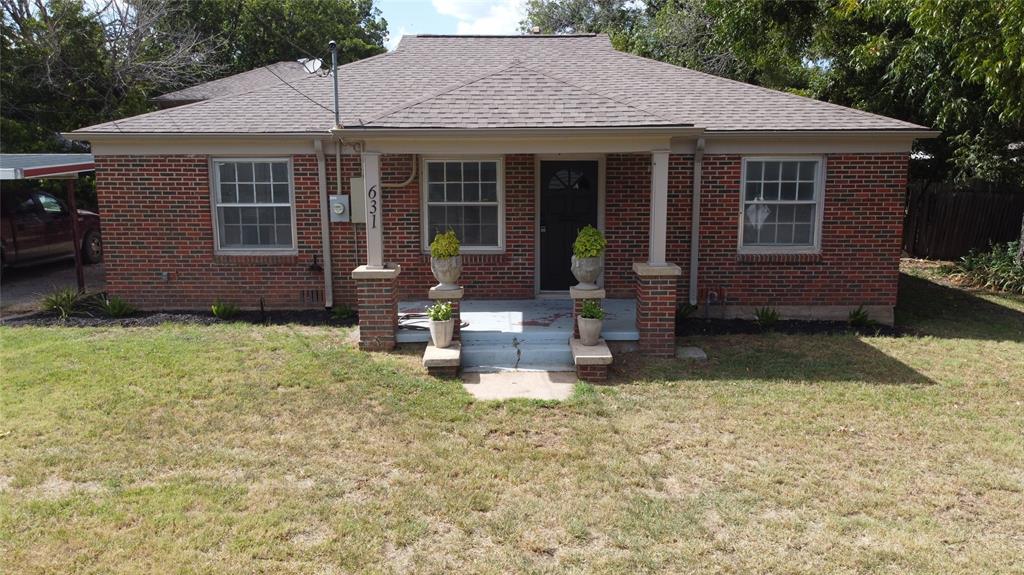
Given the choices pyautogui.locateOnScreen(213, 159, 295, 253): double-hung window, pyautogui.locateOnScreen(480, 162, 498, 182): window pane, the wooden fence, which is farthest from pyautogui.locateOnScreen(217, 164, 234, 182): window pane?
the wooden fence

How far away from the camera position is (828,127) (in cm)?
928

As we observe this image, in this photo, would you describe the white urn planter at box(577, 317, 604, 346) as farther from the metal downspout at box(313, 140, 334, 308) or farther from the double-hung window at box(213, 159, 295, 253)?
the double-hung window at box(213, 159, 295, 253)

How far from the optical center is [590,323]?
7.56 meters

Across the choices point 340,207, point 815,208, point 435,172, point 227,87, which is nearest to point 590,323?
point 435,172

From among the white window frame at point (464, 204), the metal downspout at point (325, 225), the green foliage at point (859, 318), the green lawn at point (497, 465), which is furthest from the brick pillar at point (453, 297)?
the green foliage at point (859, 318)

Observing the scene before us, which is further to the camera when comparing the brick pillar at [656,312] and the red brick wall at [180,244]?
the red brick wall at [180,244]

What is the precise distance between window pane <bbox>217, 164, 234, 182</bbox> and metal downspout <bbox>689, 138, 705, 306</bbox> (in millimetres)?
6306

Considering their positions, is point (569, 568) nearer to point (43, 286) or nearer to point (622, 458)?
point (622, 458)

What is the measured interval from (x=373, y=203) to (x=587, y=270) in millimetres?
2481

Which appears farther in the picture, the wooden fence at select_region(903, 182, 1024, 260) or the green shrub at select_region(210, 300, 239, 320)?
the wooden fence at select_region(903, 182, 1024, 260)

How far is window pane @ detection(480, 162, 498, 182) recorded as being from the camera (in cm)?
984

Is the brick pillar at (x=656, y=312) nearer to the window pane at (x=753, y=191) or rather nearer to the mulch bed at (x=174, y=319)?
the window pane at (x=753, y=191)

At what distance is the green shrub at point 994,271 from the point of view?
12641mm

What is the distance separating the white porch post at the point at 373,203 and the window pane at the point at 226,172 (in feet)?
9.46
